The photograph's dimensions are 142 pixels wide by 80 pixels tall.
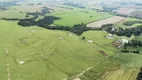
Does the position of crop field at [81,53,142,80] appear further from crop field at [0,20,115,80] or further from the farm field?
crop field at [0,20,115,80]

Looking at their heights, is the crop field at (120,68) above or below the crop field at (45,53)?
below

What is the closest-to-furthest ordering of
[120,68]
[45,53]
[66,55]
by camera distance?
[120,68] → [66,55] → [45,53]

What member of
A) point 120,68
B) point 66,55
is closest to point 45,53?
point 66,55

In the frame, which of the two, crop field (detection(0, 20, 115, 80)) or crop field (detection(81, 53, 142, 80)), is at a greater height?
crop field (detection(0, 20, 115, 80))

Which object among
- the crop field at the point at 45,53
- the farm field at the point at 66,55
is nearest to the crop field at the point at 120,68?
the farm field at the point at 66,55

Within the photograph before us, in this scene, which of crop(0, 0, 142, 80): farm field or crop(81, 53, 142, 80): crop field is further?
crop(0, 0, 142, 80): farm field

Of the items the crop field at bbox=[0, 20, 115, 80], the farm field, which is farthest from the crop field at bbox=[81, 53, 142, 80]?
the crop field at bbox=[0, 20, 115, 80]

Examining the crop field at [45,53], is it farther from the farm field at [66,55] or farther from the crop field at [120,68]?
the crop field at [120,68]

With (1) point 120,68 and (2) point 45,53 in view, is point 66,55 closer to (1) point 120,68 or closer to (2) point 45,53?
(2) point 45,53

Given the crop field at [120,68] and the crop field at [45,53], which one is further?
the crop field at [45,53]
